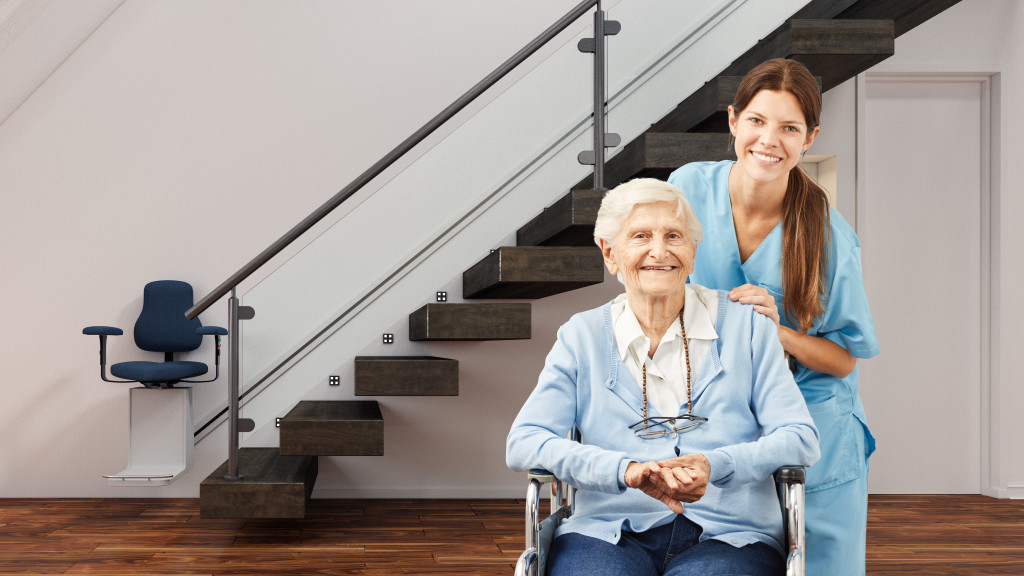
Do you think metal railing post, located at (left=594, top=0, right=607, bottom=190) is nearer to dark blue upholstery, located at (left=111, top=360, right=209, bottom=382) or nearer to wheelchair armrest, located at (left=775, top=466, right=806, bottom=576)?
wheelchair armrest, located at (left=775, top=466, right=806, bottom=576)

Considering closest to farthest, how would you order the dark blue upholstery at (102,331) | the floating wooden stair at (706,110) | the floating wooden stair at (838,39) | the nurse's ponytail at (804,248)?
the nurse's ponytail at (804,248) → the floating wooden stair at (838,39) → the floating wooden stair at (706,110) → the dark blue upholstery at (102,331)

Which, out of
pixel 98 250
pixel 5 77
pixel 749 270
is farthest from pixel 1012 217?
pixel 5 77

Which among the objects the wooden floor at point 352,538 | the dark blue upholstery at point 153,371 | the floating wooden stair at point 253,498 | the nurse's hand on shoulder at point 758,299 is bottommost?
the wooden floor at point 352,538

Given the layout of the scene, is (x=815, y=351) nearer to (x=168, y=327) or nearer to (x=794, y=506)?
(x=794, y=506)

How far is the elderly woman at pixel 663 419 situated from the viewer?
1.30 m

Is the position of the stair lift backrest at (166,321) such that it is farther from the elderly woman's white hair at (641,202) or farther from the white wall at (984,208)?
the white wall at (984,208)

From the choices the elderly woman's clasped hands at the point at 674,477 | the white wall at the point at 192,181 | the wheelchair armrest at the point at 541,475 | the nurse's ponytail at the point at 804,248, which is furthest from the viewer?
Answer: the white wall at the point at 192,181

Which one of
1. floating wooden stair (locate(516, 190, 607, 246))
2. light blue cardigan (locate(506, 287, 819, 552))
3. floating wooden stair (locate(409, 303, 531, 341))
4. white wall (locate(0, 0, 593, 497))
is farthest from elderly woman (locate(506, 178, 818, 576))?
white wall (locate(0, 0, 593, 497))

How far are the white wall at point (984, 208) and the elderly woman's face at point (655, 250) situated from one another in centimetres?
304

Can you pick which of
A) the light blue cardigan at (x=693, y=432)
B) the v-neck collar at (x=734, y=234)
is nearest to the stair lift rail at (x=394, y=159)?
the v-neck collar at (x=734, y=234)

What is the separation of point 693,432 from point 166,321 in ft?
10.7

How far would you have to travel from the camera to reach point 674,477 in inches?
48.8

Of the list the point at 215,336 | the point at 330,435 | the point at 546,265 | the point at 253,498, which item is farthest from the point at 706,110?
the point at 215,336

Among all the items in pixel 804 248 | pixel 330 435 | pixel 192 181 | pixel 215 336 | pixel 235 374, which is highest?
pixel 192 181
